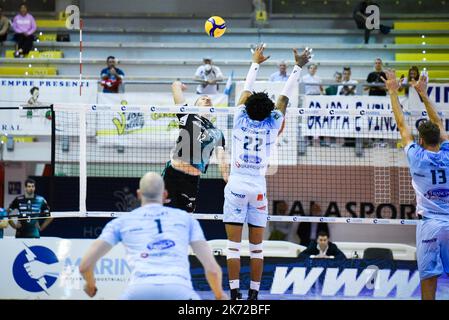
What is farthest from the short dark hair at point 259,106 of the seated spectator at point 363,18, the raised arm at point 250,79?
the seated spectator at point 363,18

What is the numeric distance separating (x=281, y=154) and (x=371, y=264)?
591 centimetres

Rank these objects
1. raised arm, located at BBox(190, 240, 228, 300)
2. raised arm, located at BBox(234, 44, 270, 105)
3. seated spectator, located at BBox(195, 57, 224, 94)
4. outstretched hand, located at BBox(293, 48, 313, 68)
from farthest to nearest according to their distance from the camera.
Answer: seated spectator, located at BBox(195, 57, 224, 94)
outstretched hand, located at BBox(293, 48, 313, 68)
raised arm, located at BBox(234, 44, 270, 105)
raised arm, located at BBox(190, 240, 228, 300)

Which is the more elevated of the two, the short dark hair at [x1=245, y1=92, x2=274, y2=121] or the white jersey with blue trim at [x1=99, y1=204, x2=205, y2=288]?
the short dark hair at [x1=245, y1=92, x2=274, y2=121]

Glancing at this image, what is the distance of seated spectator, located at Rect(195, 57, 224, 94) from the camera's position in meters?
19.1

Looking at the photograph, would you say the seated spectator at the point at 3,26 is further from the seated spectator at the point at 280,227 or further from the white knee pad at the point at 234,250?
the white knee pad at the point at 234,250

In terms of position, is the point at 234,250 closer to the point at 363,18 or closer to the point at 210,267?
the point at 210,267

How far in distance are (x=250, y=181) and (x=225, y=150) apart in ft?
9.46

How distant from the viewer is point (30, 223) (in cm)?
1591

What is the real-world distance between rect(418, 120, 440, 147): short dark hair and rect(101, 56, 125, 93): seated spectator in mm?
10771

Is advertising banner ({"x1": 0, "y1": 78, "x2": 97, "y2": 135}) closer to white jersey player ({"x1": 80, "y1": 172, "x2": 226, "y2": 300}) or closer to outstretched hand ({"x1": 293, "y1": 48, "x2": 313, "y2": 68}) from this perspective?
outstretched hand ({"x1": 293, "y1": 48, "x2": 313, "y2": 68})

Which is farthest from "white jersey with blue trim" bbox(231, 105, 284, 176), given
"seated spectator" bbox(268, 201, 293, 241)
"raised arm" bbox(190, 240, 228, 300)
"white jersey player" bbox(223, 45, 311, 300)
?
"seated spectator" bbox(268, 201, 293, 241)

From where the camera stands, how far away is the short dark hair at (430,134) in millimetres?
9656

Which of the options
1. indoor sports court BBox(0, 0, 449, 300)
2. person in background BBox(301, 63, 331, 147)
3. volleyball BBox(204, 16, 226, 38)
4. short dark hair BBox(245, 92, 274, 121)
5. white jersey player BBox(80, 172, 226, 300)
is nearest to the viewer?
white jersey player BBox(80, 172, 226, 300)
